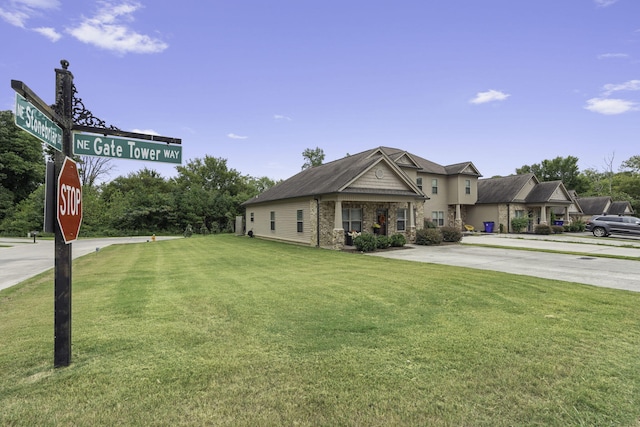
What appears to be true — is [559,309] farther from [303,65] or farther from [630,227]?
[630,227]

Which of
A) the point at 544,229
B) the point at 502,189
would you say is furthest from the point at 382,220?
the point at 502,189

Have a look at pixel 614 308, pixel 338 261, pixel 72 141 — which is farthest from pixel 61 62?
pixel 338 261

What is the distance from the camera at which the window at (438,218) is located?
93.9ft

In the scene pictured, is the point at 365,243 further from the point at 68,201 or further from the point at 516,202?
the point at 516,202

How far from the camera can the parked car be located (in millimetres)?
24086

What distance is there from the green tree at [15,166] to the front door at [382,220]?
41.0 metres

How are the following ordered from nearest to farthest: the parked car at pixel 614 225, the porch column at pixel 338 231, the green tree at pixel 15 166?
1. the porch column at pixel 338 231
2. the parked car at pixel 614 225
3. the green tree at pixel 15 166

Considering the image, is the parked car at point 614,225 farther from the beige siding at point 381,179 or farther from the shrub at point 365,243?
the shrub at point 365,243

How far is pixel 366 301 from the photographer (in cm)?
613

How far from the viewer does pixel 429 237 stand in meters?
19.0

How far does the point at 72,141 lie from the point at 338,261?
32.2ft

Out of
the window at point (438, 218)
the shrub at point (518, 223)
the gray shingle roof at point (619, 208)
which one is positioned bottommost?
the shrub at point (518, 223)

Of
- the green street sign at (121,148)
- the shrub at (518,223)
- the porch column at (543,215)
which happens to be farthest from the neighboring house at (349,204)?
the porch column at (543,215)

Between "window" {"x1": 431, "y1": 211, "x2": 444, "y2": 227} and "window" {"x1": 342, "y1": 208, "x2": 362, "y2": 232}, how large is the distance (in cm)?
1237
